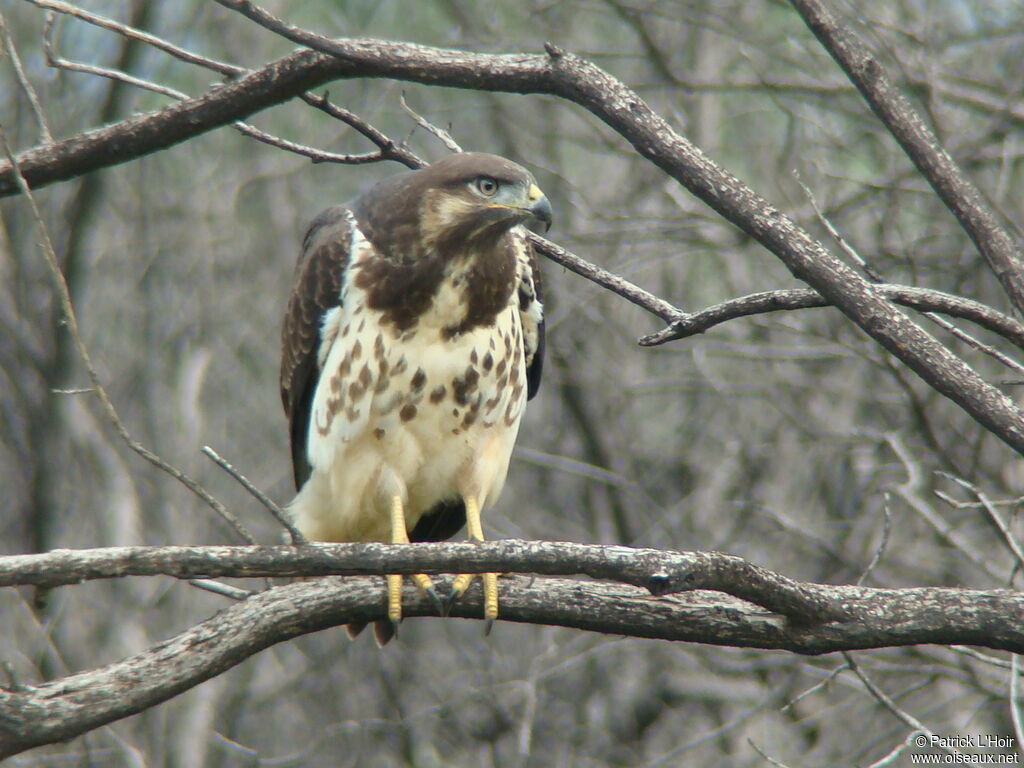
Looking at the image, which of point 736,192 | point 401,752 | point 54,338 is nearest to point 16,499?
point 54,338

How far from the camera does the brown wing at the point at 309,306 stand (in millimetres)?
4719

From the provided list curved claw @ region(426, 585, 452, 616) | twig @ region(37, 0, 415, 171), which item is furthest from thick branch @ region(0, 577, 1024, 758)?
twig @ region(37, 0, 415, 171)

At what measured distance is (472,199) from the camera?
4.50m

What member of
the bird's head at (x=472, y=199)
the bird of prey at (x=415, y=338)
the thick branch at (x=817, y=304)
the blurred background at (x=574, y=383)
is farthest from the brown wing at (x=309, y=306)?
the blurred background at (x=574, y=383)

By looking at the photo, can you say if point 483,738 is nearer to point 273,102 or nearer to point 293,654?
point 293,654

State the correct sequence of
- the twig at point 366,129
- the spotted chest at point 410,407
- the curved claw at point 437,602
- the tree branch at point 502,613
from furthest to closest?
1. the spotted chest at point 410,407
2. the curved claw at point 437,602
3. the twig at point 366,129
4. the tree branch at point 502,613

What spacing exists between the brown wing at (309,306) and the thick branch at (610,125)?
1208mm

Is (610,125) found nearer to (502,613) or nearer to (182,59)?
(182,59)

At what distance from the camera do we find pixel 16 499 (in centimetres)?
914

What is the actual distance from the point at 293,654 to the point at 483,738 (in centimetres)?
222

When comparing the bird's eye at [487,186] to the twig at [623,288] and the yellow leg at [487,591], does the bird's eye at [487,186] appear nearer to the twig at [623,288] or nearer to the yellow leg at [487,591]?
the twig at [623,288]

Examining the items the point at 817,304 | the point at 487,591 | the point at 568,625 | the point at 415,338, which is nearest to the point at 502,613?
the point at 487,591

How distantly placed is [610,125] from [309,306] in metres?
1.89

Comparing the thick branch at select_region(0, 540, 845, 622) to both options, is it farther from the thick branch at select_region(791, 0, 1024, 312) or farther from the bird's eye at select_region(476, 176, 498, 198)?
the bird's eye at select_region(476, 176, 498, 198)
